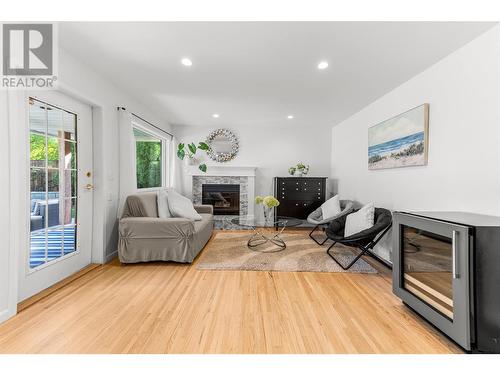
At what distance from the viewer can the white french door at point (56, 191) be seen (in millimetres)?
2096

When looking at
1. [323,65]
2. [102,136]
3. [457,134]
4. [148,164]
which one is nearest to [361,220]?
[457,134]

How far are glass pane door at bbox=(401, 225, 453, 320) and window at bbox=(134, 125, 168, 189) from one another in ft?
13.2

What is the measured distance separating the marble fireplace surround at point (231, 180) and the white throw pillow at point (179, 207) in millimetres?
1745

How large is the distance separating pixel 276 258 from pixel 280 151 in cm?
307

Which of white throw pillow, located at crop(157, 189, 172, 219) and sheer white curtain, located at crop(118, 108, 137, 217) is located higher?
sheer white curtain, located at crop(118, 108, 137, 217)

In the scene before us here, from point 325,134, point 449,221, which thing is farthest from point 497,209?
point 325,134

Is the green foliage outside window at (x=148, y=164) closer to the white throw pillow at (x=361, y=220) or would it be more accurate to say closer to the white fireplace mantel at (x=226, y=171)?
the white fireplace mantel at (x=226, y=171)

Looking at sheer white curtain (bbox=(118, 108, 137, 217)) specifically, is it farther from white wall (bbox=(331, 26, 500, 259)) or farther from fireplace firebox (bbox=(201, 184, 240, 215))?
white wall (bbox=(331, 26, 500, 259))

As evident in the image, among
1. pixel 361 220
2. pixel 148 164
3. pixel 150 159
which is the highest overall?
pixel 150 159

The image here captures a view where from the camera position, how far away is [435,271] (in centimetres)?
169

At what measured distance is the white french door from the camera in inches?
82.5

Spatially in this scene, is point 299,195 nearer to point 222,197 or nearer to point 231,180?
point 231,180

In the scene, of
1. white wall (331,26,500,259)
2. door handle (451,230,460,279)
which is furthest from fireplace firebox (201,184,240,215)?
door handle (451,230,460,279)

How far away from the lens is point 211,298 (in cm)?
209
